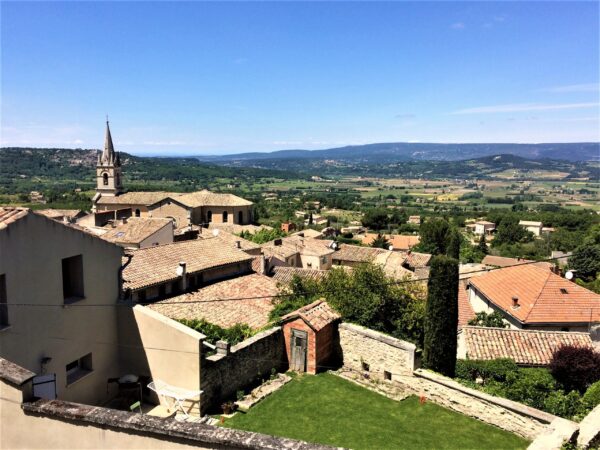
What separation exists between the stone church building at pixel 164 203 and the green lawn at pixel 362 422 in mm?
42286

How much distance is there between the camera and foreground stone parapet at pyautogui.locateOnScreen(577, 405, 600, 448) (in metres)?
8.81

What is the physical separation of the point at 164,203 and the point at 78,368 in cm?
4597

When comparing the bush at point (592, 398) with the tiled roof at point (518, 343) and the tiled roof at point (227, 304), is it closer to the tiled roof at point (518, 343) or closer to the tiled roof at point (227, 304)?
the tiled roof at point (518, 343)

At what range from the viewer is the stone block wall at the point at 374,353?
15070mm

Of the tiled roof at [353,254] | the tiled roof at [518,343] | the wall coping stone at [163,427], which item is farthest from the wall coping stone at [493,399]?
the tiled roof at [353,254]

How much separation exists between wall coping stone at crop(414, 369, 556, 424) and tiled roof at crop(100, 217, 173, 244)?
20.1 m

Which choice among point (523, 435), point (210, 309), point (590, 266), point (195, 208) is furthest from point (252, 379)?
point (590, 266)

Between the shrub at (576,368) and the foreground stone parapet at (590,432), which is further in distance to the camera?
the shrub at (576,368)

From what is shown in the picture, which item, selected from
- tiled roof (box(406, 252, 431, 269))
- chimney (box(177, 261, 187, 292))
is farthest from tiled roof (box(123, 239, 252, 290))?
tiled roof (box(406, 252, 431, 269))

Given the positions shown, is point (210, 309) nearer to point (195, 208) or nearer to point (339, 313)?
point (339, 313)

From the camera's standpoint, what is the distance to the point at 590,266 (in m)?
52.3

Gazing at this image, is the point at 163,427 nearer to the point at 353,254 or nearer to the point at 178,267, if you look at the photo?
the point at 178,267

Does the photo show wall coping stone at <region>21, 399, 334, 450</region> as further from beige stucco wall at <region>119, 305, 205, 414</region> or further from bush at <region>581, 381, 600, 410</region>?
bush at <region>581, 381, 600, 410</region>

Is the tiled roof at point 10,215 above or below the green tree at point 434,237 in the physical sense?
above
